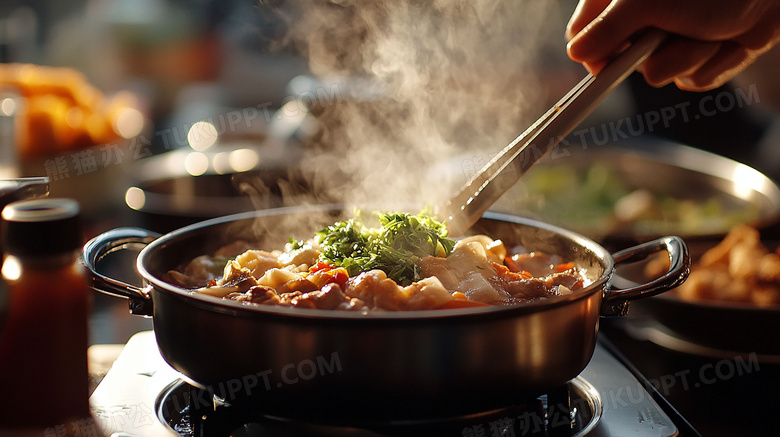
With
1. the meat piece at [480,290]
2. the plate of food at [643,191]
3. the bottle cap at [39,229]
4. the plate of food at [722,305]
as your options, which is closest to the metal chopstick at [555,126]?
the meat piece at [480,290]

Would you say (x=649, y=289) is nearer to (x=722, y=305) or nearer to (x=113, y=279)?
(x=722, y=305)

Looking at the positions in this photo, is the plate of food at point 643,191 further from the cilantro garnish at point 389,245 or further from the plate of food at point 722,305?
the cilantro garnish at point 389,245

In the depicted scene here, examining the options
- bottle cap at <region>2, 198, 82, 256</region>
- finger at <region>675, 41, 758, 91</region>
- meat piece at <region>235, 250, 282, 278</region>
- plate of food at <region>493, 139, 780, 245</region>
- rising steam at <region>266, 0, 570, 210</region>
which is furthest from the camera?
plate of food at <region>493, 139, 780, 245</region>

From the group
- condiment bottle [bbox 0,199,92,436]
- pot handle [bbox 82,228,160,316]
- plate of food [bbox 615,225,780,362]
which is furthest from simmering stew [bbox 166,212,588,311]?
plate of food [bbox 615,225,780,362]

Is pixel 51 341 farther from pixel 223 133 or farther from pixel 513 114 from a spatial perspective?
pixel 513 114

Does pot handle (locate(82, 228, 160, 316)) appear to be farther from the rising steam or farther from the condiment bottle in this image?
the rising steam

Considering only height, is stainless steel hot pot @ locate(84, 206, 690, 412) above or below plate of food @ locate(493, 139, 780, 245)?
above
